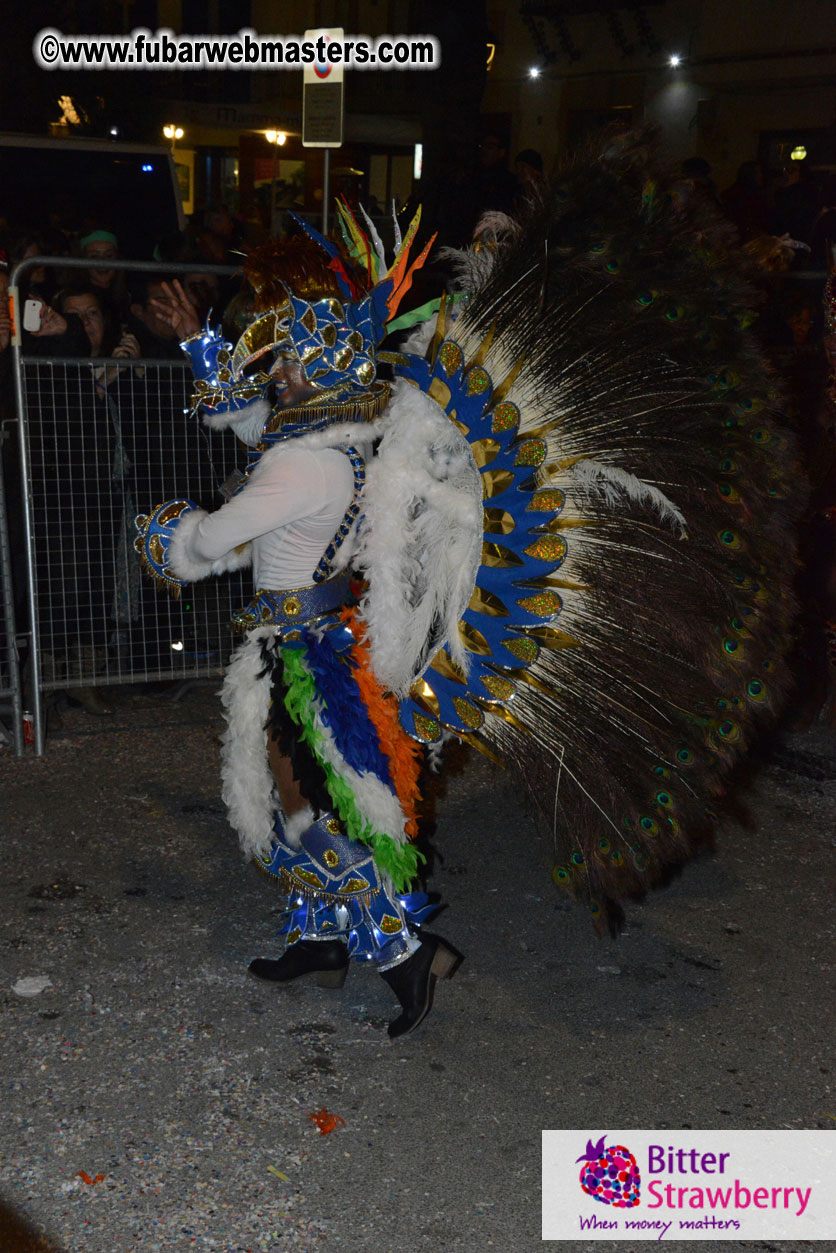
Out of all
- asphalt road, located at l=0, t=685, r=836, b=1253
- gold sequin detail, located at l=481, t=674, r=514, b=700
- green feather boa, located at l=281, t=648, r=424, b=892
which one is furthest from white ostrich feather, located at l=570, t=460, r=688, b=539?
asphalt road, located at l=0, t=685, r=836, b=1253

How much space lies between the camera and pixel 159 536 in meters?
3.35

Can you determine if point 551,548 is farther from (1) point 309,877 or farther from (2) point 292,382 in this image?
(1) point 309,877

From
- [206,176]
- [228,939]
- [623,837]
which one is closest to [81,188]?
[228,939]

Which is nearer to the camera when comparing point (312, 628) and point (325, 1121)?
point (325, 1121)

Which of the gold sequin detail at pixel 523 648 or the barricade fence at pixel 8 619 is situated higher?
the gold sequin detail at pixel 523 648

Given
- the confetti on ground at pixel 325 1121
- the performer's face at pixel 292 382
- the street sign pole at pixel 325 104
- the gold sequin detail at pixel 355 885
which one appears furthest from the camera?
the street sign pole at pixel 325 104

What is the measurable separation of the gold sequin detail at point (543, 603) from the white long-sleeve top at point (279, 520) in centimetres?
63

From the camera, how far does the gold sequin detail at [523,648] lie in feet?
10.2

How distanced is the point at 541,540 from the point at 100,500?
10.4 feet

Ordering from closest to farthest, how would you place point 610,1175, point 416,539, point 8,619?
point 610,1175 < point 416,539 < point 8,619

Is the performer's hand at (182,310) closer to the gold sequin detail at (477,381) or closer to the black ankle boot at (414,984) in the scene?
the gold sequin detail at (477,381)

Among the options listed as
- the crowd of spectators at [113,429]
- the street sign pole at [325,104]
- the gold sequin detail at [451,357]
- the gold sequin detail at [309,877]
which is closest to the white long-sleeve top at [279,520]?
the gold sequin detail at [451,357]

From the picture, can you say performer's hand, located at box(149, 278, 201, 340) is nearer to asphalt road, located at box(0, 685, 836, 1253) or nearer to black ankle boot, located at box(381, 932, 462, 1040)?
asphalt road, located at box(0, 685, 836, 1253)

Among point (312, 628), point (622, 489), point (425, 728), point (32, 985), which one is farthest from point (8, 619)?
point (622, 489)
